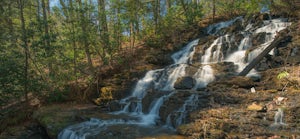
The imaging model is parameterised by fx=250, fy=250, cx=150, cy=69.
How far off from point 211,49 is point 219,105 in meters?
7.03

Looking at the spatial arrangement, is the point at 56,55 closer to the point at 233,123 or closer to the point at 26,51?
the point at 26,51

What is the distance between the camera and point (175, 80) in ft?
40.3

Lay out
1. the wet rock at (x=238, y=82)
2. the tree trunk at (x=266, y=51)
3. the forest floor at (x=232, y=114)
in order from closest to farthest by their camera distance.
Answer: the forest floor at (x=232, y=114)
the wet rock at (x=238, y=82)
the tree trunk at (x=266, y=51)

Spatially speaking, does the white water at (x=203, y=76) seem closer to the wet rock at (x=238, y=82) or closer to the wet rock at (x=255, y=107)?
the wet rock at (x=238, y=82)

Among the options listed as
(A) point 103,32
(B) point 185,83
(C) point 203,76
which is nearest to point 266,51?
(C) point 203,76

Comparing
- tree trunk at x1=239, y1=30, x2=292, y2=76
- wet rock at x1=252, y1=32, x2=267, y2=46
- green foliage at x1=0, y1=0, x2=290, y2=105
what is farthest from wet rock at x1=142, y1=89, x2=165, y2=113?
wet rock at x1=252, y1=32, x2=267, y2=46

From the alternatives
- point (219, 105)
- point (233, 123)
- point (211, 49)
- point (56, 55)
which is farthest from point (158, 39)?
point (233, 123)

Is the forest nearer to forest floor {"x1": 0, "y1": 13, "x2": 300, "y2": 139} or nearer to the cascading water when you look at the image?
forest floor {"x1": 0, "y1": 13, "x2": 300, "y2": 139}

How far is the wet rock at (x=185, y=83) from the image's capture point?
36.3 ft

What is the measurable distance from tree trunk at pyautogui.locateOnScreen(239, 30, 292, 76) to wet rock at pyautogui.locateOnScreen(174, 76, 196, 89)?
2.13m

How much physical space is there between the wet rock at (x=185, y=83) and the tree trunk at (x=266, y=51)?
2129mm

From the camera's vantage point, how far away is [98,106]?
1176 cm

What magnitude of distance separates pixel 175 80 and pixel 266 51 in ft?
14.0

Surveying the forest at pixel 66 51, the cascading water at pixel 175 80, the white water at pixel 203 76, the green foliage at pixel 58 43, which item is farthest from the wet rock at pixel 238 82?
the green foliage at pixel 58 43
